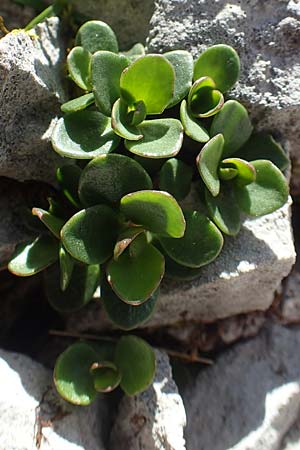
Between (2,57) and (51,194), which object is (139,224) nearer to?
(51,194)

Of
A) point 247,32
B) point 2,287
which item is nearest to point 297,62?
point 247,32

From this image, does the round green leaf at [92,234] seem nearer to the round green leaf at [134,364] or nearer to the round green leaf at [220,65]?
the round green leaf at [134,364]

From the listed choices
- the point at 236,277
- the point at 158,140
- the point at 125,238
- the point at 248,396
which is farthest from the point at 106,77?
the point at 248,396

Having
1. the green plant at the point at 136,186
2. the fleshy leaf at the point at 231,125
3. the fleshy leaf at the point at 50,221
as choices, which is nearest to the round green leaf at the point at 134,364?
the green plant at the point at 136,186

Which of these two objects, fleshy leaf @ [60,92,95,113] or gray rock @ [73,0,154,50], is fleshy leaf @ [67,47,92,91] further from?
gray rock @ [73,0,154,50]

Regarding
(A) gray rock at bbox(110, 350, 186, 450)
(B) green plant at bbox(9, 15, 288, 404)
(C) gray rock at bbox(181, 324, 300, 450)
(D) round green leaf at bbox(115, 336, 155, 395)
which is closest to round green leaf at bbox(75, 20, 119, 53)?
(B) green plant at bbox(9, 15, 288, 404)

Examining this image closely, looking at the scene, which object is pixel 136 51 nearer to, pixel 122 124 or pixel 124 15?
pixel 124 15
